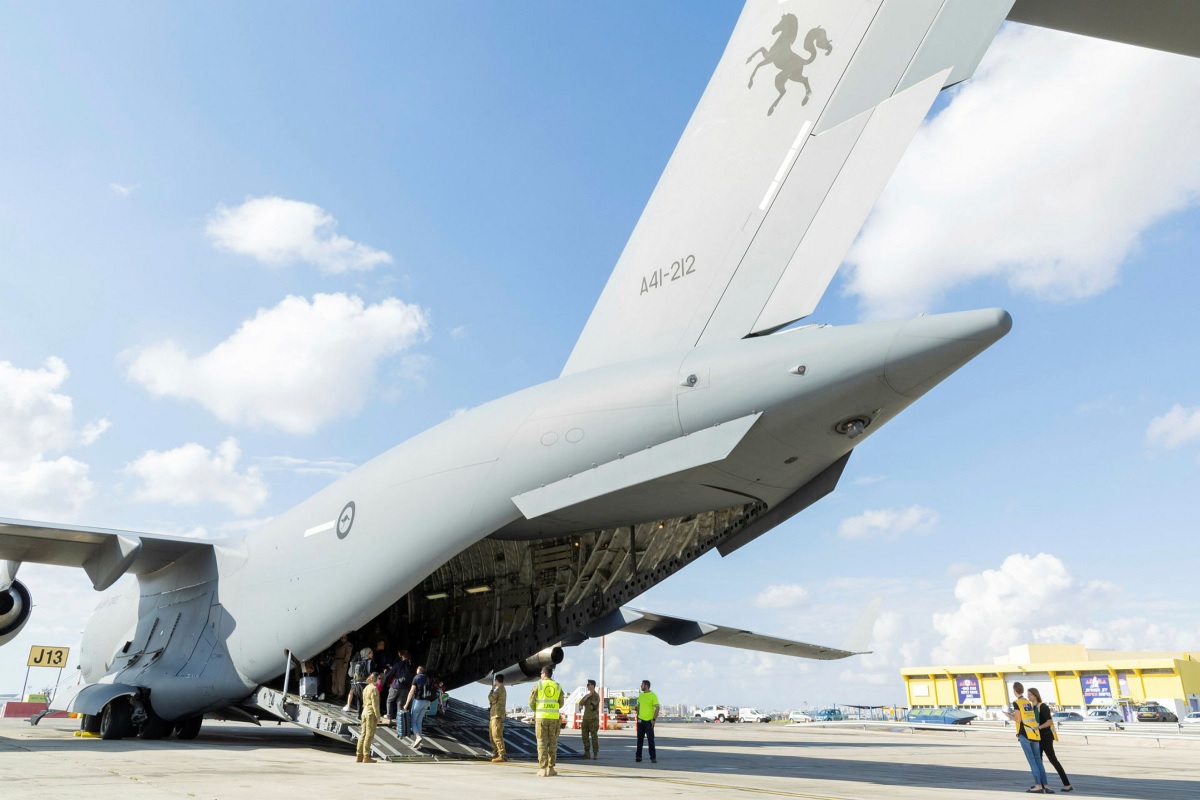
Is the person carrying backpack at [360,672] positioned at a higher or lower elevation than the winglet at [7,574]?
lower

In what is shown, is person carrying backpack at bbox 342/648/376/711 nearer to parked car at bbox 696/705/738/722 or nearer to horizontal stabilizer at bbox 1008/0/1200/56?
horizontal stabilizer at bbox 1008/0/1200/56

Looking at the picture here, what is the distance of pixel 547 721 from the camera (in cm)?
806

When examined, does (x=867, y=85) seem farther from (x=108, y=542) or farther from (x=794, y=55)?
(x=108, y=542)

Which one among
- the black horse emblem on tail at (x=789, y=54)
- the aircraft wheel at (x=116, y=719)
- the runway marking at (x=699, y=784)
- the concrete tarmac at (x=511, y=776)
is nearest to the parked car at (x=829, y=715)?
the concrete tarmac at (x=511, y=776)

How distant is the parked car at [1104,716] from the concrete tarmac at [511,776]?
21.3 m

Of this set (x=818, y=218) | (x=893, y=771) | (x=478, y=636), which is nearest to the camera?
(x=818, y=218)

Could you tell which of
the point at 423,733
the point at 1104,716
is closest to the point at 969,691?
the point at 1104,716

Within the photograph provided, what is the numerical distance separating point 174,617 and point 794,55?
37.6ft

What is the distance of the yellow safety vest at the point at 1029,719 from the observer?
784 centimetres

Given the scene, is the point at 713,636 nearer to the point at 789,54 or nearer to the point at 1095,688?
the point at 789,54

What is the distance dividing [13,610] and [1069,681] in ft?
145

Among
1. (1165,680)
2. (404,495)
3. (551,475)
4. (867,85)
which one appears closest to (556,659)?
(404,495)

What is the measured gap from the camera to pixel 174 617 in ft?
42.5

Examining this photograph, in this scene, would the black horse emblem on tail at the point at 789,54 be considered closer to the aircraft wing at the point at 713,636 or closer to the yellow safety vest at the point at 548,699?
the yellow safety vest at the point at 548,699
